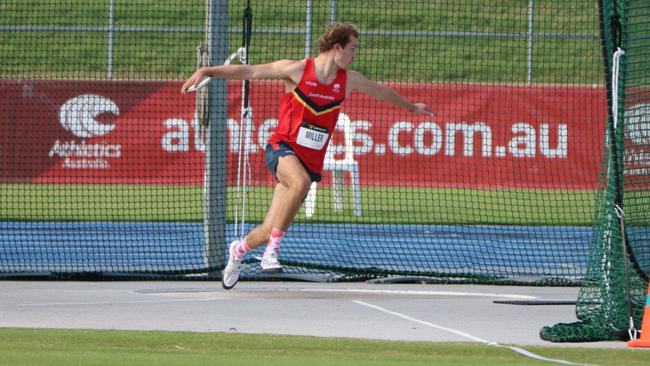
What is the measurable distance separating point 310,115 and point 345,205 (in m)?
10.5

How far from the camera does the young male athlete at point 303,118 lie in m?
10.4

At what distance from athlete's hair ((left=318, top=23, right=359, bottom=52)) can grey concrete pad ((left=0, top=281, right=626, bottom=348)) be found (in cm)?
210

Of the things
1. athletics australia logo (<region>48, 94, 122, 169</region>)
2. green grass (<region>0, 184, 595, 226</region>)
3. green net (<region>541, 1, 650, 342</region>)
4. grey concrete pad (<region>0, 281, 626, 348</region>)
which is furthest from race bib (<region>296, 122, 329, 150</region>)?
athletics australia logo (<region>48, 94, 122, 169</region>)

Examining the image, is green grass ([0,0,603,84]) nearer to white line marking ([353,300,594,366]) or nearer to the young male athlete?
the young male athlete

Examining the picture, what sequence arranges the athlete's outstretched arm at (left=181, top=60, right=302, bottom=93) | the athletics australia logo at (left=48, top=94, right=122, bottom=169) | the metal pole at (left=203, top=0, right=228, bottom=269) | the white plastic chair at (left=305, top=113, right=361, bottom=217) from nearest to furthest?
the athlete's outstretched arm at (left=181, top=60, right=302, bottom=93) → the metal pole at (left=203, top=0, right=228, bottom=269) → the white plastic chair at (left=305, top=113, right=361, bottom=217) → the athletics australia logo at (left=48, top=94, right=122, bottom=169)

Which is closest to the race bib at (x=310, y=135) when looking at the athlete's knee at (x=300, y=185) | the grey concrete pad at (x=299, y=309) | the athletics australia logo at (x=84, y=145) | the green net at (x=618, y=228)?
the athlete's knee at (x=300, y=185)

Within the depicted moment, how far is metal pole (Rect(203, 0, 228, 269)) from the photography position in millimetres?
13031

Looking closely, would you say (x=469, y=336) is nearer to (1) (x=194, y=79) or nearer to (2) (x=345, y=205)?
(1) (x=194, y=79)

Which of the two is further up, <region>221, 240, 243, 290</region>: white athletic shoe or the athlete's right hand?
the athlete's right hand

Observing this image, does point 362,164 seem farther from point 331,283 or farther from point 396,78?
point 331,283

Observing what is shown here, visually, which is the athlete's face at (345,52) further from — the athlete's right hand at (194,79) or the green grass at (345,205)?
the green grass at (345,205)

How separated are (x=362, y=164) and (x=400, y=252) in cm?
714

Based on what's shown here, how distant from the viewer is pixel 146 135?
22.3 meters

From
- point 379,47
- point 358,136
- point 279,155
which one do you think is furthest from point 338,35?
point 379,47
